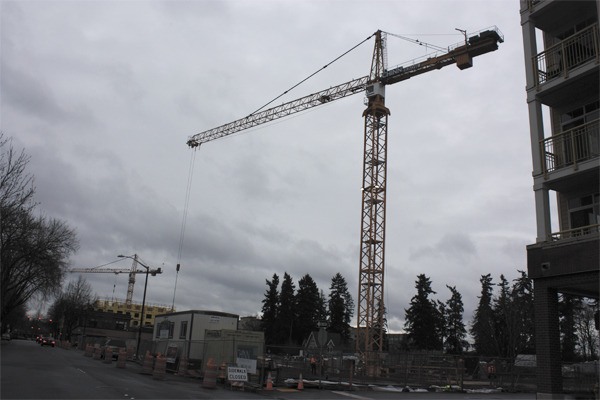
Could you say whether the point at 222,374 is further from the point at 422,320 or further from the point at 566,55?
the point at 422,320

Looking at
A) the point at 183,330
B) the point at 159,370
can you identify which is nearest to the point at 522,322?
the point at 183,330

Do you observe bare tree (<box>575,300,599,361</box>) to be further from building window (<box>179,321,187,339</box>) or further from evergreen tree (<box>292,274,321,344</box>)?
evergreen tree (<box>292,274,321,344</box>)

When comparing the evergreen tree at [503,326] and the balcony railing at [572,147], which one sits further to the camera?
the evergreen tree at [503,326]

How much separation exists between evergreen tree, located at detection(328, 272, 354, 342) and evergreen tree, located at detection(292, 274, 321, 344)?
362cm

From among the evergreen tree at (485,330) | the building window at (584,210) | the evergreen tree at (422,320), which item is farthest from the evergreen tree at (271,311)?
the building window at (584,210)

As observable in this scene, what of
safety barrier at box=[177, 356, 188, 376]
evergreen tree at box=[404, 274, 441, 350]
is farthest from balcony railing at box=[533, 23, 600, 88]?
evergreen tree at box=[404, 274, 441, 350]

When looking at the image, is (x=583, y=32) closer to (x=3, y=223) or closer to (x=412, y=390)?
(x=412, y=390)

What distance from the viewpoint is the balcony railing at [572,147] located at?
1554 centimetres

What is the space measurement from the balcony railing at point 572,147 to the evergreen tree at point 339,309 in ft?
279

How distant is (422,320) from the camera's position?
81.5 metres

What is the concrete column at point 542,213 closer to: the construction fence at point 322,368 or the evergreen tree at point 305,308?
the construction fence at point 322,368

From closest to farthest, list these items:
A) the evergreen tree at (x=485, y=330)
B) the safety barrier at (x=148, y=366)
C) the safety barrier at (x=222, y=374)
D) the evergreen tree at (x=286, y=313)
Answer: the safety barrier at (x=222, y=374), the safety barrier at (x=148, y=366), the evergreen tree at (x=485, y=330), the evergreen tree at (x=286, y=313)

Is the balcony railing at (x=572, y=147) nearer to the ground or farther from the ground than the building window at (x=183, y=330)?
farther from the ground

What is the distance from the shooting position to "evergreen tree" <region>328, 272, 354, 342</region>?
98.7 metres
